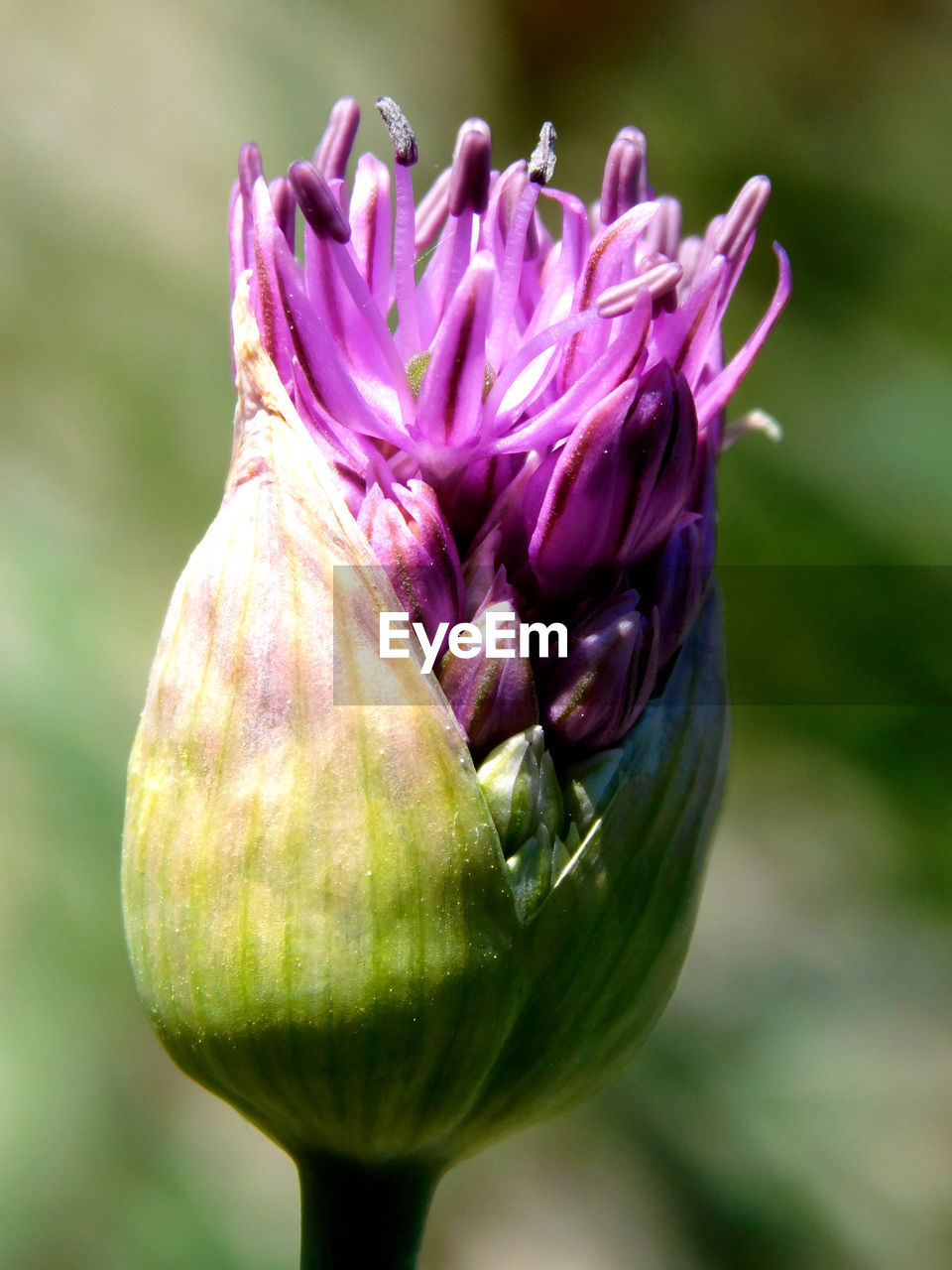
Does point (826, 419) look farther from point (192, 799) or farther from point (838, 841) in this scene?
point (192, 799)

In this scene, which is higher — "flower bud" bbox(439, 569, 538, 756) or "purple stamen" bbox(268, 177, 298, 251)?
"purple stamen" bbox(268, 177, 298, 251)

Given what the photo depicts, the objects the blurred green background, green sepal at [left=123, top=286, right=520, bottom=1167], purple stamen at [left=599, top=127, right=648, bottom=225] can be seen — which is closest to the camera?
green sepal at [left=123, top=286, right=520, bottom=1167]

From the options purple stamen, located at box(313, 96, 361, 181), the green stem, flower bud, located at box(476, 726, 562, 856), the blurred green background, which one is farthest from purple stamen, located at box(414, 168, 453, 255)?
the blurred green background

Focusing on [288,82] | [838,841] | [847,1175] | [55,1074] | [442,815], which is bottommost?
[847,1175]

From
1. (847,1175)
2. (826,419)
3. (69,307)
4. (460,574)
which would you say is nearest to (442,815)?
(460,574)

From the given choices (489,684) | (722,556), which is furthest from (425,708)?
(722,556)

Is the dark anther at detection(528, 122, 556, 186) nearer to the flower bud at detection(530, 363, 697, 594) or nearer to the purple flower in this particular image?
the purple flower

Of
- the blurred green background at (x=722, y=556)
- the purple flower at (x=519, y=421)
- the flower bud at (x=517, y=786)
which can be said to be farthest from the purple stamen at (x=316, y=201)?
the blurred green background at (x=722, y=556)
